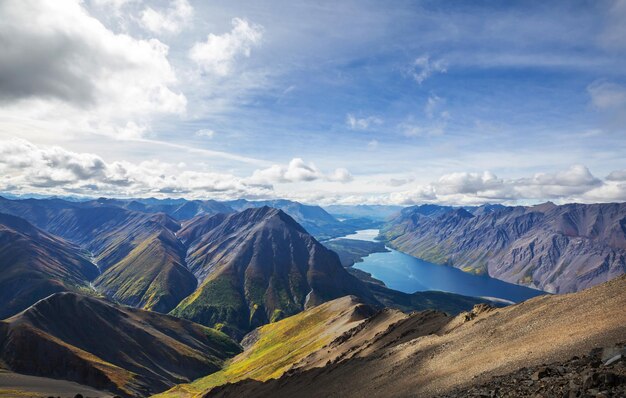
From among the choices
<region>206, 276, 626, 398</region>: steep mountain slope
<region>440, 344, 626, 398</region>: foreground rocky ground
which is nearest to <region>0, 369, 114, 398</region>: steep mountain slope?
<region>206, 276, 626, 398</region>: steep mountain slope

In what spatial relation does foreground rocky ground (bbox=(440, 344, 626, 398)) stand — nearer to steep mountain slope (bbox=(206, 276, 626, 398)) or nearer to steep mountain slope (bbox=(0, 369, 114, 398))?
steep mountain slope (bbox=(206, 276, 626, 398))

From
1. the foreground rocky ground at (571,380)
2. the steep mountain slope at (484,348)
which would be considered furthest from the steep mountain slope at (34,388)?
the foreground rocky ground at (571,380)

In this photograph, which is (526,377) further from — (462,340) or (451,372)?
(462,340)

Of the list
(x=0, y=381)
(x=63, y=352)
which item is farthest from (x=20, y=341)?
(x=0, y=381)

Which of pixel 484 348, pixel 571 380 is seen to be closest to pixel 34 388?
pixel 484 348

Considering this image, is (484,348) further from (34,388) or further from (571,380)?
(34,388)
